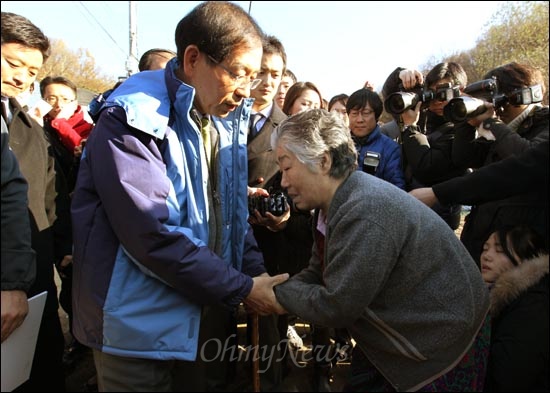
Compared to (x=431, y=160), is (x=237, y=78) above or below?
above

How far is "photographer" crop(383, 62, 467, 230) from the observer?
2783 mm

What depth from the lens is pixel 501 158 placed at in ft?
7.49

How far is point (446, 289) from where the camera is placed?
5.16ft

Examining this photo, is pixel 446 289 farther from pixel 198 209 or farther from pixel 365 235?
pixel 198 209

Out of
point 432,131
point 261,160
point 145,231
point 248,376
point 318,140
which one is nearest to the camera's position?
point 145,231

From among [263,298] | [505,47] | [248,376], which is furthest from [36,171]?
[505,47]

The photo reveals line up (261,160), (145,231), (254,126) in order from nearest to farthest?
1. (145,231)
2. (261,160)
3. (254,126)

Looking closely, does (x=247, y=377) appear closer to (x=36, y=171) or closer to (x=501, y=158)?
(x=36, y=171)

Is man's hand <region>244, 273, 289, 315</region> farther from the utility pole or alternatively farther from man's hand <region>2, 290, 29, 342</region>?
the utility pole

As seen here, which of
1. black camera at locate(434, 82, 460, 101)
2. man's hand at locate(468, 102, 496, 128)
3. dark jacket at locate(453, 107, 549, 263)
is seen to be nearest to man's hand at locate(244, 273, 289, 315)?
dark jacket at locate(453, 107, 549, 263)

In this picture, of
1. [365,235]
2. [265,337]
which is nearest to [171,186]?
[365,235]

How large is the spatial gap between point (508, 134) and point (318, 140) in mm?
1187

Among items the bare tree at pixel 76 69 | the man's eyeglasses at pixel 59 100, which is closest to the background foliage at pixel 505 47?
the bare tree at pixel 76 69

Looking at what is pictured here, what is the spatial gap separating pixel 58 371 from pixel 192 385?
100cm
